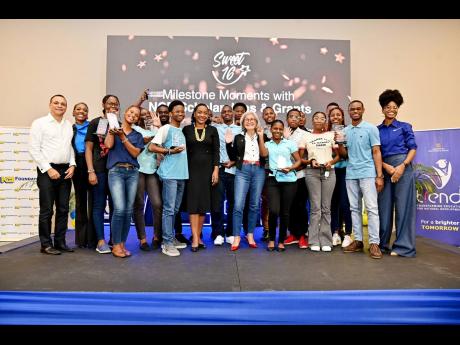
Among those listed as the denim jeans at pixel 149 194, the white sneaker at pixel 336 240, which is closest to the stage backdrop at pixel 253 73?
the denim jeans at pixel 149 194

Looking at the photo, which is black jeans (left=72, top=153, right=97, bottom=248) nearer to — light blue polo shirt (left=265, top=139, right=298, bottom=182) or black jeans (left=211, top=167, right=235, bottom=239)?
black jeans (left=211, top=167, right=235, bottom=239)

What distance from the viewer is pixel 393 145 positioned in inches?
135

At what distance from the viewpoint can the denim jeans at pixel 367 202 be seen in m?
3.42

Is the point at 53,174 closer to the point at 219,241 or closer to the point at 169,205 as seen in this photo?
the point at 169,205

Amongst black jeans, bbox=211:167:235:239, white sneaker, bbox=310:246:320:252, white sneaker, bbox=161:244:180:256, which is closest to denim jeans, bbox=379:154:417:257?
white sneaker, bbox=310:246:320:252

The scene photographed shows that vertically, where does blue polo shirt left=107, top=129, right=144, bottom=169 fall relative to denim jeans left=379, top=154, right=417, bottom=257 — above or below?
above

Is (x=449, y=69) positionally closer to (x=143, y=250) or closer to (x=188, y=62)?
(x=188, y=62)

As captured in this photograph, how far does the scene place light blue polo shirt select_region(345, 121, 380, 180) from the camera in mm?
3412

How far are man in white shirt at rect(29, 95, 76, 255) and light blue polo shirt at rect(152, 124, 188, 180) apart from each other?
871 millimetres

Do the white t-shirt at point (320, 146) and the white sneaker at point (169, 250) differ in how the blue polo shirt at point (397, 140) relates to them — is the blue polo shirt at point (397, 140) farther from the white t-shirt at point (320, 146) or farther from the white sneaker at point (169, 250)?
the white sneaker at point (169, 250)

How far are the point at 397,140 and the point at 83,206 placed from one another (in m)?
3.25

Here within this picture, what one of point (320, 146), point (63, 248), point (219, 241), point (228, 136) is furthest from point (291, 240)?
point (63, 248)

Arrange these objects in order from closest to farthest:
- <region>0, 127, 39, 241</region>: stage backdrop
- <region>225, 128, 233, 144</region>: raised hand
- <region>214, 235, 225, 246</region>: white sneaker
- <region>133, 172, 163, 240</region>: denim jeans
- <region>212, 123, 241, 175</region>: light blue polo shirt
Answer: <region>133, 172, 163, 240</region>: denim jeans
<region>225, 128, 233, 144</region>: raised hand
<region>214, 235, 225, 246</region>: white sneaker
<region>212, 123, 241, 175</region>: light blue polo shirt
<region>0, 127, 39, 241</region>: stage backdrop
